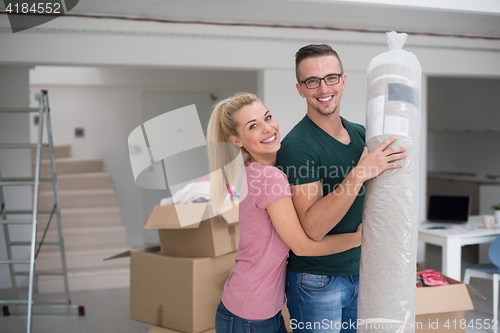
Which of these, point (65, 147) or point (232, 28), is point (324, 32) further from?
point (65, 147)

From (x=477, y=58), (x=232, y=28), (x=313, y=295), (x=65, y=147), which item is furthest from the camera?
(x=65, y=147)

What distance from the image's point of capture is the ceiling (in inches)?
118

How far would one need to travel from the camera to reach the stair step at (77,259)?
14.9 feet

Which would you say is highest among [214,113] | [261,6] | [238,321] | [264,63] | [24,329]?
[261,6]

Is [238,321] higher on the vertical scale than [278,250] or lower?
lower

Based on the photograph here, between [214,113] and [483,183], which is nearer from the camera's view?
[214,113]

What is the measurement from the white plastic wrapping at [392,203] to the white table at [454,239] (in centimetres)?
219

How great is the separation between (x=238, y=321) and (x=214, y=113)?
0.69 m

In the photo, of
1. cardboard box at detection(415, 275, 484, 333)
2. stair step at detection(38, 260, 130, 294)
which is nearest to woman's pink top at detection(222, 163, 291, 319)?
cardboard box at detection(415, 275, 484, 333)

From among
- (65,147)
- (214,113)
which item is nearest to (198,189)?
(214,113)

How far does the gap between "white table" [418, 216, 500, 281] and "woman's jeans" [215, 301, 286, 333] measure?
7.11 feet

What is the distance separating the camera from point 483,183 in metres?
6.22

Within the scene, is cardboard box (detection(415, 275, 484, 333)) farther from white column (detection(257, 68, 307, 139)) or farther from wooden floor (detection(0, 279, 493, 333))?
white column (detection(257, 68, 307, 139))

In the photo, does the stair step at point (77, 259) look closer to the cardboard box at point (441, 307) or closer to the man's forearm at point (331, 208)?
the cardboard box at point (441, 307)
